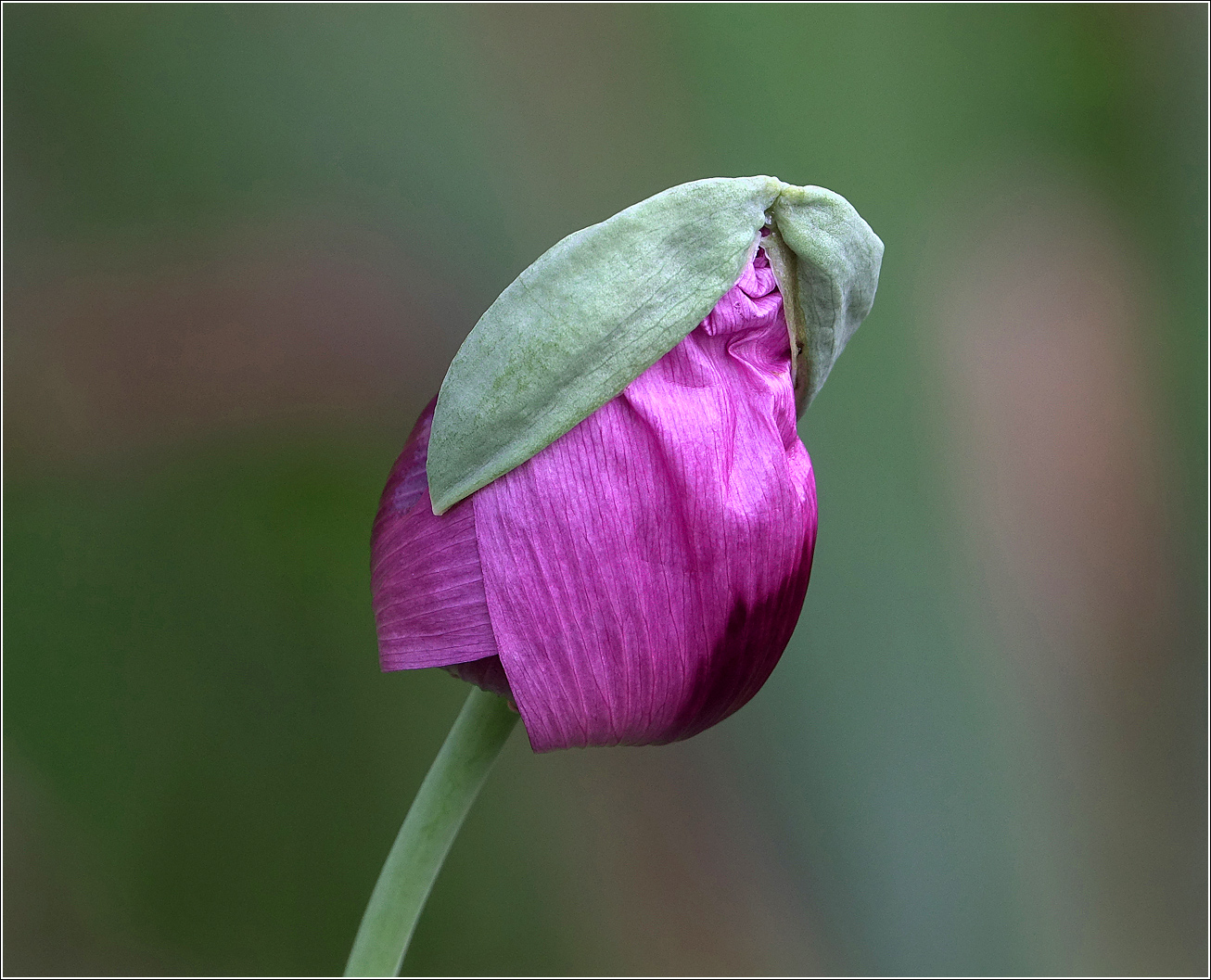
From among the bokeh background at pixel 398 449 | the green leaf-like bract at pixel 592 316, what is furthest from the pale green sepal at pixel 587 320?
the bokeh background at pixel 398 449

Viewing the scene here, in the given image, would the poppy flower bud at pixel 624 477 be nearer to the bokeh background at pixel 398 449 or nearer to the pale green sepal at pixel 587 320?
the pale green sepal at pixel 587 320

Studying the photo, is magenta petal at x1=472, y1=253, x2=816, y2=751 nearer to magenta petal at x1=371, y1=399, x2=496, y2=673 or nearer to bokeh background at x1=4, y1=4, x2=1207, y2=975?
magenta petal at x1=371, y1=399, x2=496, y2=673

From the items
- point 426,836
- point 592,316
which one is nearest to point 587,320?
point 592,316

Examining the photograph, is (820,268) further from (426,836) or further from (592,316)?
(426,836)

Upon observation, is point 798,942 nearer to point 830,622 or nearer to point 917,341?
point 830,622

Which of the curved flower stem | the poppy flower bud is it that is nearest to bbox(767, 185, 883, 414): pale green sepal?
the poppy flower bud

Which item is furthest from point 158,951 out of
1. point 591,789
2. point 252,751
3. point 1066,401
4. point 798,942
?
point 1066,401
